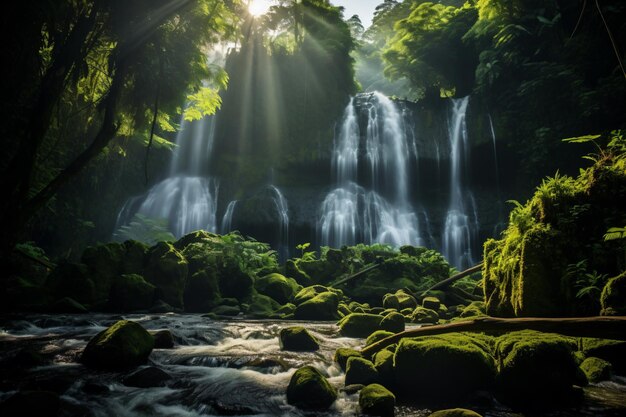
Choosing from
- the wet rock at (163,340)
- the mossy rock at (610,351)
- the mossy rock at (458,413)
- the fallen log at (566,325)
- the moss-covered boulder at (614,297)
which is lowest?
the mossy rock at (458,413)

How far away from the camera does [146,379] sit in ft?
14.4

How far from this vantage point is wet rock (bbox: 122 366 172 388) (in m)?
4.34

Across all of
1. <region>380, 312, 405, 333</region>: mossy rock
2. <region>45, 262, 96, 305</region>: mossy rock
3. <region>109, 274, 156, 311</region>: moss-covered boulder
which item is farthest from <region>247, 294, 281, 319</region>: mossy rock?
<region>45, 262, 96, 305</region>: mossy rock

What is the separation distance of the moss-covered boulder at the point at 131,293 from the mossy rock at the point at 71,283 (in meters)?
0.73

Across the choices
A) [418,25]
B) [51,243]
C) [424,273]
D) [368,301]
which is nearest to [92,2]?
[368,301]

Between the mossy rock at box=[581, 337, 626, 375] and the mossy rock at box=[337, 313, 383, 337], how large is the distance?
11.5 feet

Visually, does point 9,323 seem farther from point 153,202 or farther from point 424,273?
point 153,202

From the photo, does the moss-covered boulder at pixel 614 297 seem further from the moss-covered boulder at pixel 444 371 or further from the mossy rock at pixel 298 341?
the mossy rock at pixel 298 341

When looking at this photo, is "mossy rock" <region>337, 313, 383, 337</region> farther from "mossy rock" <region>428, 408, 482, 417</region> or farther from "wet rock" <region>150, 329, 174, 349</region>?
"mossy rock" <region>428, 408, 482, 417</region>

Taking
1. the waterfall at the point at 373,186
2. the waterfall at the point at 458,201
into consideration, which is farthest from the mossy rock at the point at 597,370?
the waterfall at the point at 458,201

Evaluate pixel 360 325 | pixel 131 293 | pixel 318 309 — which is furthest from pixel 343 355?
pixel 131 293

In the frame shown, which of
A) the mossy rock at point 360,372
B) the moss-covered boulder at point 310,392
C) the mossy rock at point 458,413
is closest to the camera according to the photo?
the mossy rock at point 458,413

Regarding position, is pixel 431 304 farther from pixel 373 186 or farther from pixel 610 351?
pixel 373 186

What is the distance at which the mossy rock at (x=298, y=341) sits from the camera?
6.18 meters
